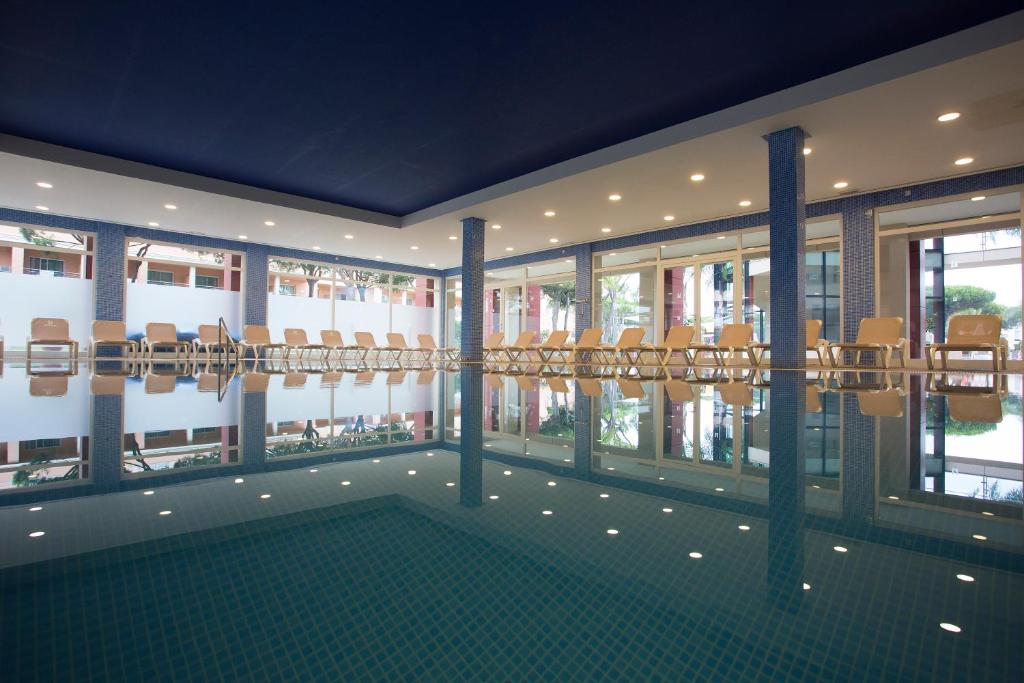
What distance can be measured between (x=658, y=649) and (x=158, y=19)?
556cm

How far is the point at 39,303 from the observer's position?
33.9 feet

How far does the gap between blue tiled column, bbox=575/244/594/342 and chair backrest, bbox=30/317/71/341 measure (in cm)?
969

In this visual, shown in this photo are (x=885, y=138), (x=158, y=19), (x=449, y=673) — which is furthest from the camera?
(x=885, y=138)

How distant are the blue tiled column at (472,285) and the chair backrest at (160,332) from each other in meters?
5.97

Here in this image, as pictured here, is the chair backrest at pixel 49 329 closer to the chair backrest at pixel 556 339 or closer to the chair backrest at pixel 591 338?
the chair backrest at pixel 556 339

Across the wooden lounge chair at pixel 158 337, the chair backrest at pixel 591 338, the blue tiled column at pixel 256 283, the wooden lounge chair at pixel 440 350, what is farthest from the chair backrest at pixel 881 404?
the blue tiled column at pixel 256 283

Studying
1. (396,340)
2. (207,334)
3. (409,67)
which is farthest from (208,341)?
(409,67)

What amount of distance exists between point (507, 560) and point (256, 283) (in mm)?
13375

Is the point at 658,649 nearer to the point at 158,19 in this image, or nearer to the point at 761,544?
the point at 761,544

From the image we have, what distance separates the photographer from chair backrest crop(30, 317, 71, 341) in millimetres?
8945

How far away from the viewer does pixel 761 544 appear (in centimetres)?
96

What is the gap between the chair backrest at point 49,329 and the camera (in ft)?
29.3

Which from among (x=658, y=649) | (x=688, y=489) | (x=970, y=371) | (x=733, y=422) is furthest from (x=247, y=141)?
(x=970, y=371)

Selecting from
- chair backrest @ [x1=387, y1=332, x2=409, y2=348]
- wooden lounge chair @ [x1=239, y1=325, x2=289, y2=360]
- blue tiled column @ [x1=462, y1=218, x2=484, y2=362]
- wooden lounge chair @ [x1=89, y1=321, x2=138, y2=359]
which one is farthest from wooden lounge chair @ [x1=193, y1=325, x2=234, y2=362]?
blue tiled column @ [x1=462, y1=218, x2=484, y2=362]
